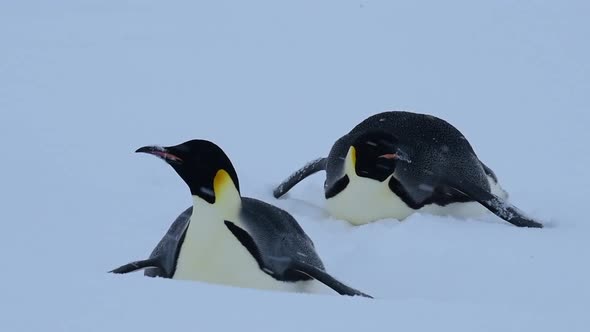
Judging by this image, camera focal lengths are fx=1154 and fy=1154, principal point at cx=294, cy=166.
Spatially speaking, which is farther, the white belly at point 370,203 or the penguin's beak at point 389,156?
the white belly at point 370,203

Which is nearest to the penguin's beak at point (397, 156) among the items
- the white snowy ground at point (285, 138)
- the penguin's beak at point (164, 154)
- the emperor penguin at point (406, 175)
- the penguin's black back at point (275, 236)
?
the emperor penguin at point (406, 175)

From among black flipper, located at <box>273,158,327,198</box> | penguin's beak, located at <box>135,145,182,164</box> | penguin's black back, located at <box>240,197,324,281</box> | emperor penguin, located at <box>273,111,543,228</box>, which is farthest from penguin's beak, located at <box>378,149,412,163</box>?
penguin's beak, located at <box>135,145,182,164</box>

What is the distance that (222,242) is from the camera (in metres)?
3.88

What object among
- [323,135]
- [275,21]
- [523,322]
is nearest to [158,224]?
[523,322]

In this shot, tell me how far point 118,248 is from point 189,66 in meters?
6.83

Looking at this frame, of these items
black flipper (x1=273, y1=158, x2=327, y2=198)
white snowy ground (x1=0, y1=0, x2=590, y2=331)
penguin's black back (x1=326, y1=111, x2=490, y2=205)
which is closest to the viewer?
white snowy ground (x1=0, y1=0, x2=590, y2=331)

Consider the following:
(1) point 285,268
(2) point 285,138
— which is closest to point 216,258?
(1) point 285,268

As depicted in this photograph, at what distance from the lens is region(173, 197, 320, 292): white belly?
3842mm

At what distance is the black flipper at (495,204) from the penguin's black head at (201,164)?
1.86 meters

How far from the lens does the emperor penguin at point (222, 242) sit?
386 cm

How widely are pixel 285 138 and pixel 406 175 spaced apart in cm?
250

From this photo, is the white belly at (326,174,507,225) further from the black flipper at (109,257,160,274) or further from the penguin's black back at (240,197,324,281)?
the black flipper at (109,257,160,274)

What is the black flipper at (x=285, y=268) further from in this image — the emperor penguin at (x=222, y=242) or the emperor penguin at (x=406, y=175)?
the emperor penguin at (x=406, y=175)

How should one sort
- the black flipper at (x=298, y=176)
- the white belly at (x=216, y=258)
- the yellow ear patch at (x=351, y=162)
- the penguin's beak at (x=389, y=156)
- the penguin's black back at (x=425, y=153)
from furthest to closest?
1. the black flipper at (x=298, y=176)
2. the penguin's black back at (x=425, y=153)
3. the yellow ear patch at (x=351, y=162)
4. the penguin's beak at (x=389, y=156)
5. the white belly at (x=216, y=258)
